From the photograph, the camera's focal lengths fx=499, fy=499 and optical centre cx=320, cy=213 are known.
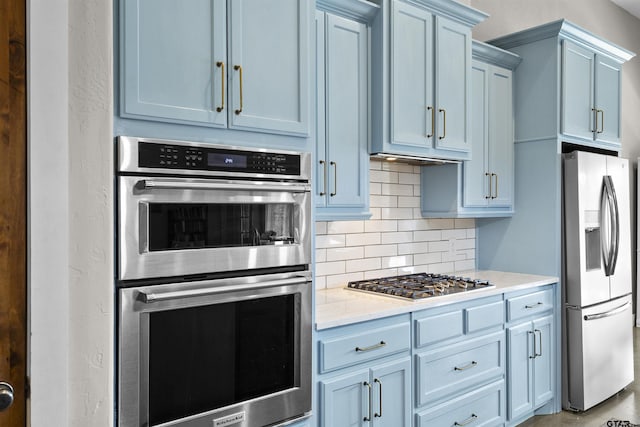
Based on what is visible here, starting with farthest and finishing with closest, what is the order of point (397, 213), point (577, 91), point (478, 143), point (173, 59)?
1. point (577, 91)
2. point (478, 143)
3. point (397, 213)
4. point (173, 59)

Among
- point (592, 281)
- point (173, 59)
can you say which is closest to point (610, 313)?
point (592, 281)

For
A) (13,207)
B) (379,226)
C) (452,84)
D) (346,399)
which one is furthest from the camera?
(379,226)

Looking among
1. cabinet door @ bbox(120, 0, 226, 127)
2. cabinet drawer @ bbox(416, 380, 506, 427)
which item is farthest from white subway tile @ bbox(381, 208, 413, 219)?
cabinet door @ bbox(120, 0, 226, 127)

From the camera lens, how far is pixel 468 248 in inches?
156

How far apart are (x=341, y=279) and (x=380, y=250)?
14.8 inches

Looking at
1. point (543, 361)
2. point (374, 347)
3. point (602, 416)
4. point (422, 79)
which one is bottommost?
point (602, 416)

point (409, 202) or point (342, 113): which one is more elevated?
point (342, 113)

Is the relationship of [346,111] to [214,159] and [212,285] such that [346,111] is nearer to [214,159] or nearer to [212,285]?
[214,159]

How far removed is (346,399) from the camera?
224 centimetres

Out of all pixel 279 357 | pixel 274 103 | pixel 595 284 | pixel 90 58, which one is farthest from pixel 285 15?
pixel 595 284

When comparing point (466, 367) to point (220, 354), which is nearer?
point (220, 354)

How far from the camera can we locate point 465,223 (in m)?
3.91

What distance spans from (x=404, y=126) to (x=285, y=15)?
1092mm

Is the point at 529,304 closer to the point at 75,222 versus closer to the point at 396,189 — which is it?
the point at 396,189
